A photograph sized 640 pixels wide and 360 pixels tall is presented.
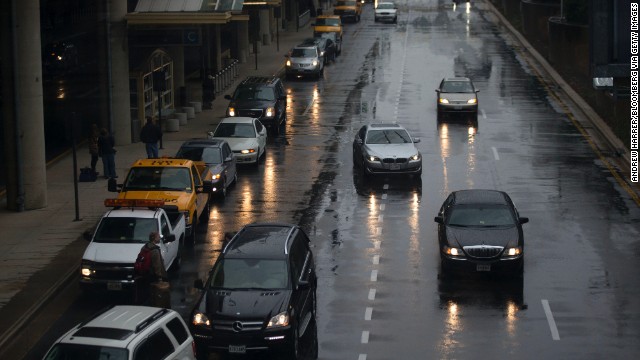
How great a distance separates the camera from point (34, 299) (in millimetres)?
23297

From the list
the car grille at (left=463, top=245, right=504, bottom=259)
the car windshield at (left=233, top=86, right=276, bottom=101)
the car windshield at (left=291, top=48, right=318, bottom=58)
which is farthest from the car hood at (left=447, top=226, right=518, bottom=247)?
the car windshield at (left=291, top=48, right=318, bottom=58)

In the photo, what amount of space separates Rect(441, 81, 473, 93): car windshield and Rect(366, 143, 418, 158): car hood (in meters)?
12.5

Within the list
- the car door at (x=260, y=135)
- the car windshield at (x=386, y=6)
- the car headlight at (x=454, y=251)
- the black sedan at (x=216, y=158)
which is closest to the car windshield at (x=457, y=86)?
the car door at (x=260, y=135)

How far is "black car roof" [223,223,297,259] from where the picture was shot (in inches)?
832

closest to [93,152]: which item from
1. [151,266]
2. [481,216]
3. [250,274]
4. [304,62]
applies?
[481,216]

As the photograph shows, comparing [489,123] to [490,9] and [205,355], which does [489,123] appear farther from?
[490,9]

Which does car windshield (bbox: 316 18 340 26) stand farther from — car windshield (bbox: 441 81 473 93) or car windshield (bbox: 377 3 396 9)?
car windshield (bbox: 441 81 473 93)

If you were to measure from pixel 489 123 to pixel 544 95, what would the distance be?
830 cm

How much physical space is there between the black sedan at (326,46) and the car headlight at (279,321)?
4686 cm

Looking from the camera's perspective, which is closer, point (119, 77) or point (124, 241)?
point (124, 241)

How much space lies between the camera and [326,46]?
223 ft

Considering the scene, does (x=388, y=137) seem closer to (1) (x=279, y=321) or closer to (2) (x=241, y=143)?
(2) (x=241, y=143)

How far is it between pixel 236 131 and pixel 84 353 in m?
23.6

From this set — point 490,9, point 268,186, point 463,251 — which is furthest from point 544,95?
point 490,9
